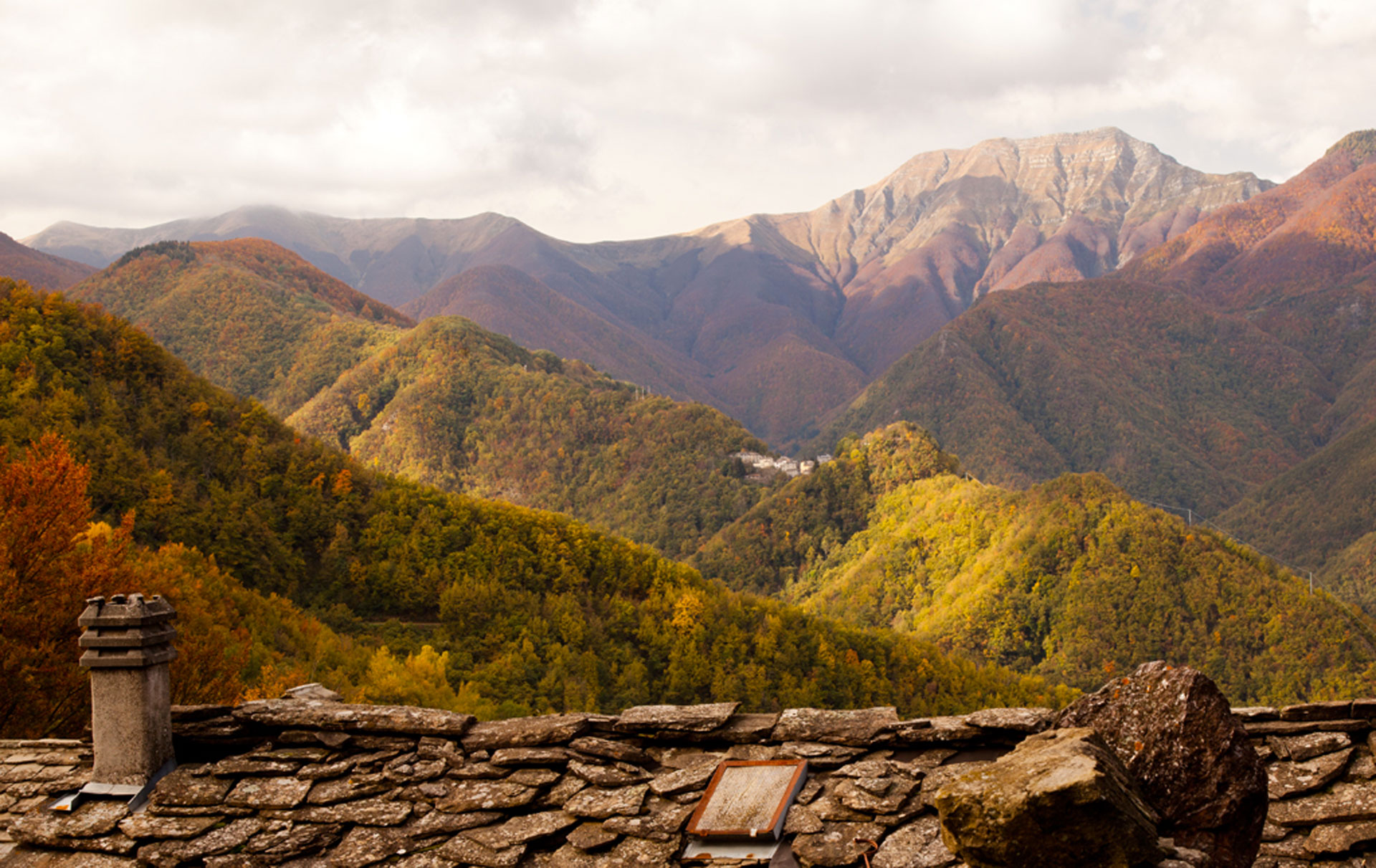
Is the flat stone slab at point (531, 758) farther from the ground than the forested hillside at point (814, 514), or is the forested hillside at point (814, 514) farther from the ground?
the flat stone slab at point (531, 758)

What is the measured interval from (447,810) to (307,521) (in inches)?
2100

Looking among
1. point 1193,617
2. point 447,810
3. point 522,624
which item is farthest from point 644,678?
point 1193,617

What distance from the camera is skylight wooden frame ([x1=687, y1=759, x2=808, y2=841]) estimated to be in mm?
7414

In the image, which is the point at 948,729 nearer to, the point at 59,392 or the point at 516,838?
the point at 516,838

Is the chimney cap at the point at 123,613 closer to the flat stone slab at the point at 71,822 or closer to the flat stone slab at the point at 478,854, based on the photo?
the flat stone slab at the point at 71,822

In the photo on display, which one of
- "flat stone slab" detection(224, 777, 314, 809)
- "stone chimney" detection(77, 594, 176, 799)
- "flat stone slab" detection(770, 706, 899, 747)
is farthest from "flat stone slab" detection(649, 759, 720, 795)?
"stone chimney" detection(77, 594, 176, 799)

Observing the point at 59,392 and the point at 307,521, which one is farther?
the point at 307,521

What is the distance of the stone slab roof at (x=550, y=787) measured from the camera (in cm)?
750

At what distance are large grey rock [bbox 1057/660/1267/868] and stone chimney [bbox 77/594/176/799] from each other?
31.8ft

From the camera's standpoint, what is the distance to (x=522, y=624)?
185ft

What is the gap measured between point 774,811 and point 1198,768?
342 centimetres

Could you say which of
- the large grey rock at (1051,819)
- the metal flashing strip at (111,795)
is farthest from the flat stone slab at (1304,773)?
the metal flashing strip at (111,795)

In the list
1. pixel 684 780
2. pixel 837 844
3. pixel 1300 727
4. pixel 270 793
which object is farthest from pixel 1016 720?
pixel 270 793

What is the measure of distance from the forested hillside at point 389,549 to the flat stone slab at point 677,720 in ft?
98.4
